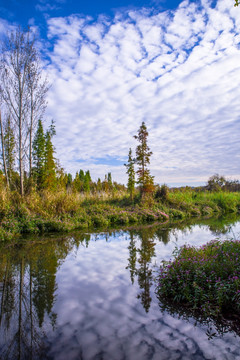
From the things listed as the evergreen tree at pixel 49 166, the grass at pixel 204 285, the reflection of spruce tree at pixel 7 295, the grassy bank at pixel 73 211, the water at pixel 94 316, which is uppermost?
the evergreen tree at pixel 49 166

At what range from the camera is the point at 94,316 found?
3588mm

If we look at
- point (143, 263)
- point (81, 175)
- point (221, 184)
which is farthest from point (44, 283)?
point (81, 175)

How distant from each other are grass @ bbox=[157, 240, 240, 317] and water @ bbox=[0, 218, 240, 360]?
0.28m

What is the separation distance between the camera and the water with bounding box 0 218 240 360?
2.78m

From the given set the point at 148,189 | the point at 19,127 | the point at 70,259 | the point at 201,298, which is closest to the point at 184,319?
the point at 201,298

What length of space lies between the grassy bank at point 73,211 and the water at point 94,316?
3704 millimetres

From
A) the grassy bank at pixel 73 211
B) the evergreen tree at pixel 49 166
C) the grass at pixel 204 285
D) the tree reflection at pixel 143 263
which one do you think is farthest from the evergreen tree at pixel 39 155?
the grass at pixel 204 285

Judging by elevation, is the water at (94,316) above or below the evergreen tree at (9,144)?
below

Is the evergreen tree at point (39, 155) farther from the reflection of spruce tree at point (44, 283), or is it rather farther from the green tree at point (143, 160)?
the reflection of spruce tree at point (44, 283)

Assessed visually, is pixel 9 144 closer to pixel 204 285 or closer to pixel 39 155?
pixel 39 155

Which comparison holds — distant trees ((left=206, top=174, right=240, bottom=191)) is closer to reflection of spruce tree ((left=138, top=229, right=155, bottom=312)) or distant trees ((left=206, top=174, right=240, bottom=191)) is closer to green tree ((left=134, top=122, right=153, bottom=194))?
green tree ((left=134, top=122, right=153, bottom=194))

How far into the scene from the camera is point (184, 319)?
344cm

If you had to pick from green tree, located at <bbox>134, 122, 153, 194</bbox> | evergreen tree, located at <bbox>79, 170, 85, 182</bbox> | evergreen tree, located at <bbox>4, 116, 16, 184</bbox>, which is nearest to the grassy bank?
green tree, located at <bbox>134, 122, 153, 194</bbox>

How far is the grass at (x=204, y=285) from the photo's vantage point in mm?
3482
